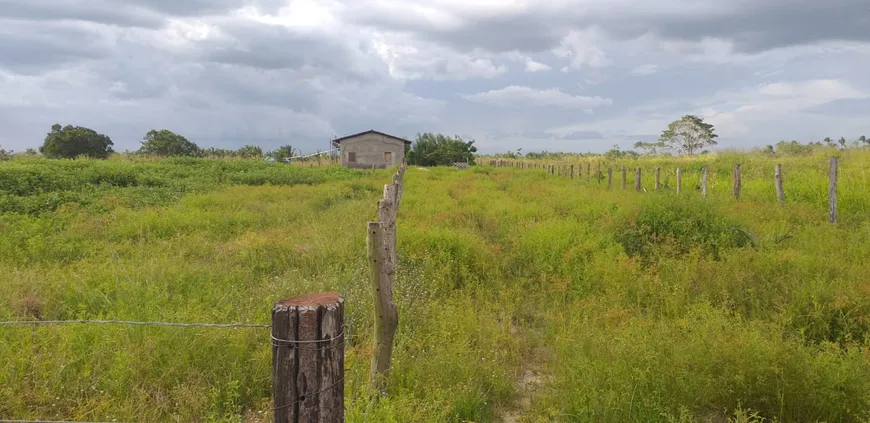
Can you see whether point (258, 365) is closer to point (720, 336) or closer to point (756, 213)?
point (720, 336)

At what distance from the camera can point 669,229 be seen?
26.3 feet

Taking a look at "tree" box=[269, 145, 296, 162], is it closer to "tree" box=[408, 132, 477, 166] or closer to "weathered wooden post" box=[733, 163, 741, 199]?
"tree" box=[408, 132, 477, 166]

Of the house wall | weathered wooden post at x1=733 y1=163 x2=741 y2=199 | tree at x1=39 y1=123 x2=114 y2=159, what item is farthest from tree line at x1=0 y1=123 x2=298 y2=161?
weathered wooden post at x1=733 y1=163 x2=741 y2=199

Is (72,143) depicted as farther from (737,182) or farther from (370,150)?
(737,182)

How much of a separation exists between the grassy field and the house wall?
29.5m

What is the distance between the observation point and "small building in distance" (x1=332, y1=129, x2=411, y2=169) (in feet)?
133

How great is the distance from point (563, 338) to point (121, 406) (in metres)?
3.62

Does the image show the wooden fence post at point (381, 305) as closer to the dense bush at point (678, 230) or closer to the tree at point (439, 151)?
the dense bush at point (678, 230)

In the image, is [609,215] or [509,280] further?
[609,215]

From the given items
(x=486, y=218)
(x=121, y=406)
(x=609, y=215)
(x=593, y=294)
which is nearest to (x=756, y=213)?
(x=609, y=215)

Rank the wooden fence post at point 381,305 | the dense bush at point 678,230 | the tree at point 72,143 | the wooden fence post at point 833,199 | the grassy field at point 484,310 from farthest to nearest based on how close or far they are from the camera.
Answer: the tree at point 72,143, the wooden fence post at point 833,199, the dense bush at point 678,230, the grassy field at point 484,310, the wooden fence post at point 381,305

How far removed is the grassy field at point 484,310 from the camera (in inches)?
141

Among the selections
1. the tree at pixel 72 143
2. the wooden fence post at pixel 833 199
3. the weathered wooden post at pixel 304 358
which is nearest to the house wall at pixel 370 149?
the tree at pixel 72 143

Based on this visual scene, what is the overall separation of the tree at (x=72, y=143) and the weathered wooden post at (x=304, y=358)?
5268cm
